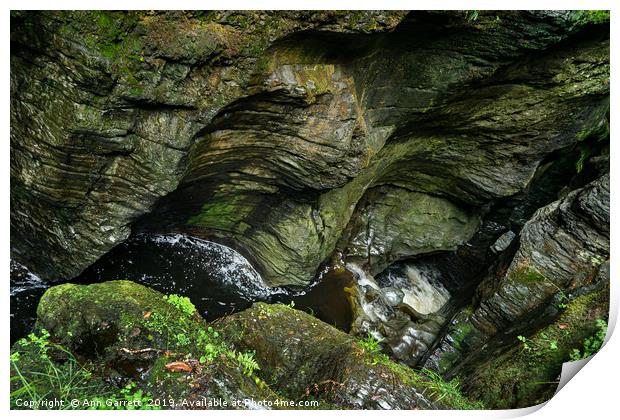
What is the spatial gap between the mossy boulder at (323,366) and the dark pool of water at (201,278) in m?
2.10

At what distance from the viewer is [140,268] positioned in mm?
6238

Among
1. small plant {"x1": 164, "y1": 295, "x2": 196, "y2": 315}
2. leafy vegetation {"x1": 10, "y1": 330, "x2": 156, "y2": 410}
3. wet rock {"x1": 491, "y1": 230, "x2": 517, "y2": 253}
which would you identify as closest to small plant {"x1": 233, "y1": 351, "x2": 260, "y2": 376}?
small plant {"x1": 164, "y1": 295, "x2": 196, "y2": 315}

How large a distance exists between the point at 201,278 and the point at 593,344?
5.50 m

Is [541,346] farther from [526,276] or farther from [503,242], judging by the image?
[503,242]

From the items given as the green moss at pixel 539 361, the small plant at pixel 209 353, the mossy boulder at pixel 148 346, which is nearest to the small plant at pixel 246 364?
the mossy boulder at pixel 148 346

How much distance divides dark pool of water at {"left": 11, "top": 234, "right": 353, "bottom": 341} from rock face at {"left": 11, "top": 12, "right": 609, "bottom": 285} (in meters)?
0.27

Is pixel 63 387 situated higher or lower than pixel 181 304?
lower

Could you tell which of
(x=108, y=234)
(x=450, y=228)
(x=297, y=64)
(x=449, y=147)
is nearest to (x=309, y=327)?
(x=108, y=234)

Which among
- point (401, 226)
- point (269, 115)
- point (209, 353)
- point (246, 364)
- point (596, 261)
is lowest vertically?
point (246, 364)

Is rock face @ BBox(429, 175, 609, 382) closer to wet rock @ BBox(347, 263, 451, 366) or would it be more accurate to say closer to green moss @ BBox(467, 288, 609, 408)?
green moss @ BBox(467, 288, 609, 408)

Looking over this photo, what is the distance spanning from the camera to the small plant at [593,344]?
4387 millimetres

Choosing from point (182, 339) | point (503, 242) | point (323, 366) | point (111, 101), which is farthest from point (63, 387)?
point (503, 242)

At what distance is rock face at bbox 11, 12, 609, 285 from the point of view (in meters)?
4.11

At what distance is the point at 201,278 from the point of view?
686cm
